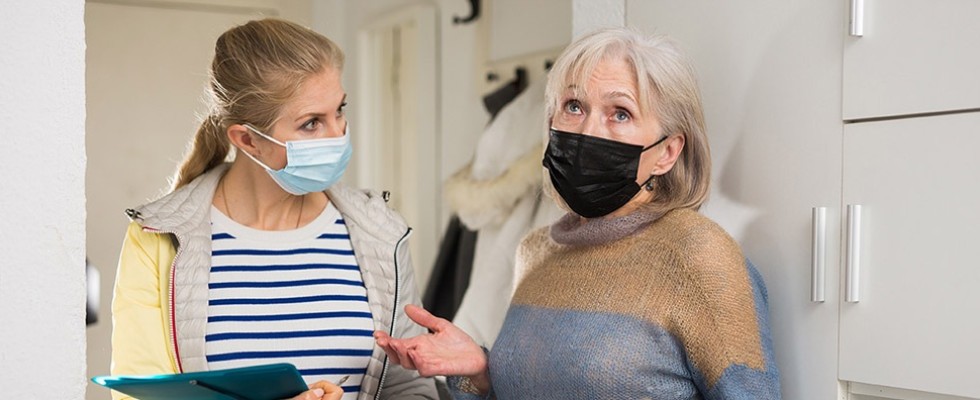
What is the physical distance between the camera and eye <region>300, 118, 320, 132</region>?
1616 millimetres

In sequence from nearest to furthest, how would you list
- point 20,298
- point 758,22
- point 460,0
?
1. point 20,298
2. point 758,22
3. point 460,0

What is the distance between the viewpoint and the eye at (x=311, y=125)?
1616 mm

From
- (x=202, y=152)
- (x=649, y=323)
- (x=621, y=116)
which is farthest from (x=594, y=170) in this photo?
(x=202, y=152)

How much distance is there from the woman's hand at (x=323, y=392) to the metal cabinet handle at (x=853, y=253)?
743mm

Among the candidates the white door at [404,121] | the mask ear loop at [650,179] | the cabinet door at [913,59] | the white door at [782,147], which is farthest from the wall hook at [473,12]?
the cabinet door at [913,59]

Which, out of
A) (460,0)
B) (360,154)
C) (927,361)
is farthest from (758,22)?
(360,154)

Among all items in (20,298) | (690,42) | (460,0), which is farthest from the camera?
(460,0)

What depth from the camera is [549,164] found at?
1543 millimetres

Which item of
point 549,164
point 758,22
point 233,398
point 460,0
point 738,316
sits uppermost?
point 460,0

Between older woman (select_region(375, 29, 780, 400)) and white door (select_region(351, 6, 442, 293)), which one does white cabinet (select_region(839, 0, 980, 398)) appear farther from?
white door (select_region(351, 6, 442, 293))

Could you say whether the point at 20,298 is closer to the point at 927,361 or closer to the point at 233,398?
the point at 233,398

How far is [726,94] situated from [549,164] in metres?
0.34

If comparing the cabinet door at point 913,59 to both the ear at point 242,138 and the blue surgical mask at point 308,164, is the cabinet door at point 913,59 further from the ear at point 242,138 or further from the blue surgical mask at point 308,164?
the ear at point 242,138

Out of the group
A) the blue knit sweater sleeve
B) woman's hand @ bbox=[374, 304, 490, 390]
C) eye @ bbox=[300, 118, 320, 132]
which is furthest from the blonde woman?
the blue knit sweater sleeve
